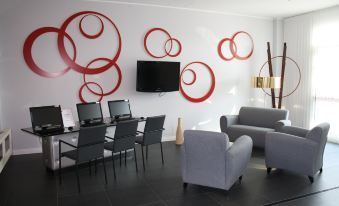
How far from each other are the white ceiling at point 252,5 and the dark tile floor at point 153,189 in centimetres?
334

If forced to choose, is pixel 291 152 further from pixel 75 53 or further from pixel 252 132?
pixel 75 53

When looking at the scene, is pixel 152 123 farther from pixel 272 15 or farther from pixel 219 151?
pixel 272 15

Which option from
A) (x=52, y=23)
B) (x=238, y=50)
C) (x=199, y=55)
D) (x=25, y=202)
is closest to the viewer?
(x=25, y=202)

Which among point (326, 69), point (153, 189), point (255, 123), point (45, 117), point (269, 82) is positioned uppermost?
point (326, 69)

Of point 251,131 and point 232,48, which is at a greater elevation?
point 232,48

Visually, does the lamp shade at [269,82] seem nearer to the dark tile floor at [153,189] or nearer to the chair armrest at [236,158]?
the dark tile floor at [153,189]

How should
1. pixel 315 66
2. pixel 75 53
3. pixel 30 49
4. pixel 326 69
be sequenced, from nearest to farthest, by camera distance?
pixel 30 49
pixel 75 53
pixel 326 69
pixel 315 66

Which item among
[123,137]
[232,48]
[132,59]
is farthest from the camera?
[232,48]

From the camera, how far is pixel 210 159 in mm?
3531

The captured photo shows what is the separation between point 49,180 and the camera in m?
4.10

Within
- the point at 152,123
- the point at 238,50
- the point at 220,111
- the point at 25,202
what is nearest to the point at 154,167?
the point at 152,123

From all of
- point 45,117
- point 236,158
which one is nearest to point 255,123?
point 236,158

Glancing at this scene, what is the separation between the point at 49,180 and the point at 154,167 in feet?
5.30

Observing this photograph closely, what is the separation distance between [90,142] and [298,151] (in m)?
2.97
